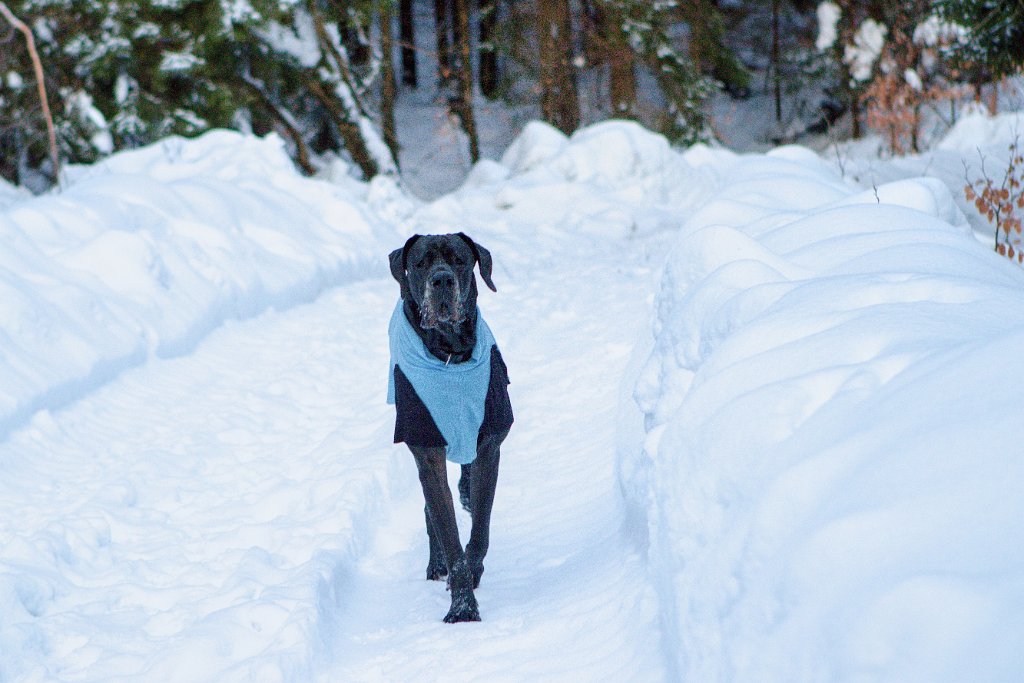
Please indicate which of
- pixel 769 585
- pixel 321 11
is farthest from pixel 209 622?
pixel 321 11

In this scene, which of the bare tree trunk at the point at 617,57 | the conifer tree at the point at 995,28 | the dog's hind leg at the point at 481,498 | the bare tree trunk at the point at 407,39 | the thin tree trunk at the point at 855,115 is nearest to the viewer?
the dog's hind leg at the point at 481,498

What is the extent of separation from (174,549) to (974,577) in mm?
3708

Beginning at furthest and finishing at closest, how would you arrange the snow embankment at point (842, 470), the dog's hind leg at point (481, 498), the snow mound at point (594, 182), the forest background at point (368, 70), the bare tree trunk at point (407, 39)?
the bare tree trunk at point (407, 39)
the snow mound at point (594, 182)
the forest background at point (368, 70)
the dog's hind leg at point (481, 498)
the snow embankment at point (842, 470)

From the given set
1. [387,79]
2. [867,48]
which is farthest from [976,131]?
[387,79]

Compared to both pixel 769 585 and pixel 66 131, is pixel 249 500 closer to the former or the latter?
pixel 769 585

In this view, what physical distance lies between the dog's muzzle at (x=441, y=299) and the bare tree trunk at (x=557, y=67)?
16890mm

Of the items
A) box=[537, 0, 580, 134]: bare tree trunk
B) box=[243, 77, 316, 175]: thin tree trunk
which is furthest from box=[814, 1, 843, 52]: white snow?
box=[243, 77, 316, 175]: thin tree trunk

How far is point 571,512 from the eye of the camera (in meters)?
4.78

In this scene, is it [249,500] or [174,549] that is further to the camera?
[249,500]

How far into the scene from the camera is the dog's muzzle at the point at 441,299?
4012 mm

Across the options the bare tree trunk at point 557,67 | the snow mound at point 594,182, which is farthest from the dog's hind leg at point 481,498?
the bare tree trunk at point 557,67

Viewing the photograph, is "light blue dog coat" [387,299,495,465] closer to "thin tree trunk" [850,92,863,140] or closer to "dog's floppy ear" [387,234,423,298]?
"dog's floppy ear" [387,234,423,298]

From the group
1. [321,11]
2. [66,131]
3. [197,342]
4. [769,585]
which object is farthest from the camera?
[321,11]

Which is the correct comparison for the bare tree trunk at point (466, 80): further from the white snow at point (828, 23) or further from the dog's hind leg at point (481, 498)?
the dog's hind leg at point (481, 498)
